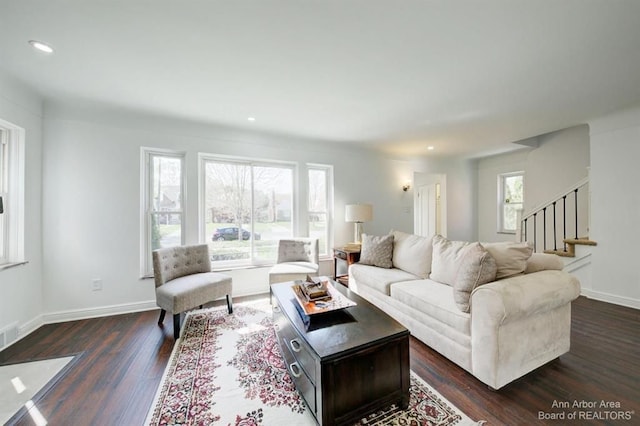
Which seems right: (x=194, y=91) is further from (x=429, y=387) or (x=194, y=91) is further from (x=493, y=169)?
(x=493, y=169)

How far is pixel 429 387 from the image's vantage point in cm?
168

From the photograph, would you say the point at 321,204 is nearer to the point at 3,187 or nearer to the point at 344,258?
the point at 344,258

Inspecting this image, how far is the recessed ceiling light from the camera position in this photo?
1755 millimetres

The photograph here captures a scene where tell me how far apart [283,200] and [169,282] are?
2.01 metres

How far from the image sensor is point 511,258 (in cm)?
189

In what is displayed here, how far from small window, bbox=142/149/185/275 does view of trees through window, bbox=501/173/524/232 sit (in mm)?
6528

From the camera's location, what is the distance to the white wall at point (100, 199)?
9.05ft

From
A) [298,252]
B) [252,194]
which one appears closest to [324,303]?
[298,252]

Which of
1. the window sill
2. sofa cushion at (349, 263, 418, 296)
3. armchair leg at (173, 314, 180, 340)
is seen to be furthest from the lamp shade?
the window sill

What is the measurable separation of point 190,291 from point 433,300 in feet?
7.66

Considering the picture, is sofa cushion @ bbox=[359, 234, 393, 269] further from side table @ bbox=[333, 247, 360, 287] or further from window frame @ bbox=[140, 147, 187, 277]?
window frame @ bbox=[140, 147, 187, 277]

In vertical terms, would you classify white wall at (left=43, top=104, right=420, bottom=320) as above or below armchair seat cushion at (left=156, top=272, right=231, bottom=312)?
above

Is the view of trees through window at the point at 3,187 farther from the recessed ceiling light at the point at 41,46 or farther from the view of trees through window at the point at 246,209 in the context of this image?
the view of trees through window at the point at 246,209

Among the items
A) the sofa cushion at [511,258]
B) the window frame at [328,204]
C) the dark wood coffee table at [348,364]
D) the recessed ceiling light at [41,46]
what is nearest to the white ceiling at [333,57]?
the recessed ceiling light at [41,46]
